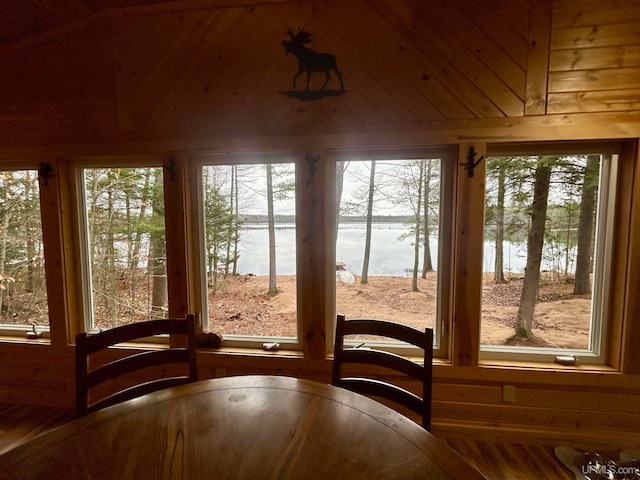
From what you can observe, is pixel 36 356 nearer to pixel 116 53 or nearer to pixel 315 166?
pixel 116 53

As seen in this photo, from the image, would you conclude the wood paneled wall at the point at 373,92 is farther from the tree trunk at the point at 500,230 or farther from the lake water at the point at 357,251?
the lake water at the point at 357,251

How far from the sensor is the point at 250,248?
6.77ft

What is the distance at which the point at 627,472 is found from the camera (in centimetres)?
149

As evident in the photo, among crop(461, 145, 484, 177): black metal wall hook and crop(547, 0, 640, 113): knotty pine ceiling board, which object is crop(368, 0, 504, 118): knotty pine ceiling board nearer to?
crop(461, 145, 484, 177): black metal wall hook

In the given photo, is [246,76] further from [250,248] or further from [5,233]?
[5,233]

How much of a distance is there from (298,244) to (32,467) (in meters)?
1.47

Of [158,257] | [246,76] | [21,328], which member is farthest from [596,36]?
[21,328]

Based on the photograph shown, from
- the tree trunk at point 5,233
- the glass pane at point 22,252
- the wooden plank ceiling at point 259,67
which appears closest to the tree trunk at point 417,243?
the wooden plank ceiling at point 259,67

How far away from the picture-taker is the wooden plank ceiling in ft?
5.53

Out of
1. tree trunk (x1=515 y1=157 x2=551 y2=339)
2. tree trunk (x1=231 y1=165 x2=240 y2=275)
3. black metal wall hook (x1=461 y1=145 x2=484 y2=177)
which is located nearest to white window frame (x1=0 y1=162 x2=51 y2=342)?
tree trunk (x1=231 y1=165 x2=240 y2=275)

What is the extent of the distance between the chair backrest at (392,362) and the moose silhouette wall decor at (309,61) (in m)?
1.36

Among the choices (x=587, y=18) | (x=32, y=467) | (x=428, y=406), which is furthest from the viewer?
(x=587, y=18)

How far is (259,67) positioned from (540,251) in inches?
83.8

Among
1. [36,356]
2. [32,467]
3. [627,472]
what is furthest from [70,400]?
[627,472]
